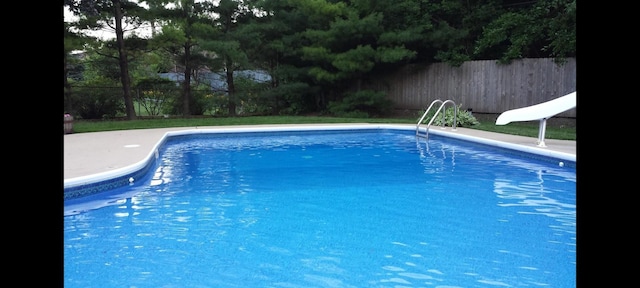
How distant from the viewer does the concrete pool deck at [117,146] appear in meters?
6.08

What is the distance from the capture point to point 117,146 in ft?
26.5

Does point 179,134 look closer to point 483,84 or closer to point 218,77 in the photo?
point 218,77

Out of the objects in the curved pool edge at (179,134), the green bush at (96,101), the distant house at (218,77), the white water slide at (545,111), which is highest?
the distant house at (218,77)

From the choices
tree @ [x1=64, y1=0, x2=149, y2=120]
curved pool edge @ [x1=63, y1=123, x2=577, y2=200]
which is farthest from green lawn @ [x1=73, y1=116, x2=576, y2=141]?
tree @ [x1=64, y1=0, x2=149, y2=120]

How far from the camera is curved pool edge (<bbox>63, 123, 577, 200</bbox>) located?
522cm

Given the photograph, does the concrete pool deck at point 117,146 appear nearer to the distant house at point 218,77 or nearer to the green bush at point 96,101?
the green bush at point 96,101

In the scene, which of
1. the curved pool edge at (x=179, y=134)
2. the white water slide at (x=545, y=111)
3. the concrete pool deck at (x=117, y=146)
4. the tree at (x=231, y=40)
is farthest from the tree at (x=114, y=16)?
the white water slide at (x=545, y=111)

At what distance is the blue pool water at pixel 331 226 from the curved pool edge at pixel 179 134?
105mm

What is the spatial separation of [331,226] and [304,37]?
1219cm

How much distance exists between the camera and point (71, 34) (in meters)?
12.7

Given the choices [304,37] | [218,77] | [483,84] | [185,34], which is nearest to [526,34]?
[483,84]
